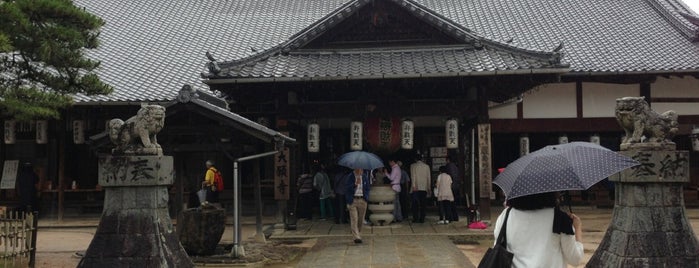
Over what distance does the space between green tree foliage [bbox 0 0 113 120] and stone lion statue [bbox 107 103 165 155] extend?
2.63 m

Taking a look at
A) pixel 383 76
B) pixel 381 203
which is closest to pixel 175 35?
pixel 383 76

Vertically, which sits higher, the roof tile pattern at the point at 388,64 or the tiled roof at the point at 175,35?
the tiled roof at the point at 175,35

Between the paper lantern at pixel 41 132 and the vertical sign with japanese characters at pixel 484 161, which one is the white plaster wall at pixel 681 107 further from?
the paper lantern at pixel 41 132

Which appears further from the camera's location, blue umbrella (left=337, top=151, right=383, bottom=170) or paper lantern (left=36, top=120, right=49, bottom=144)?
paper lantern (left=36, top=120, right=49, bottom=144)

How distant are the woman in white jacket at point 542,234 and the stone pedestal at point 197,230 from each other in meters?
6.61

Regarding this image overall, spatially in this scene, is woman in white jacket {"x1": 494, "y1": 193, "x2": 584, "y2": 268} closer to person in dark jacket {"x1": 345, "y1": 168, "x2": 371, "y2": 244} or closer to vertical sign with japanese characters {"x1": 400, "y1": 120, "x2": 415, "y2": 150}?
person in dark jacket {"x1": 345, "y1": 168, "x2": 371, "y2": 244}

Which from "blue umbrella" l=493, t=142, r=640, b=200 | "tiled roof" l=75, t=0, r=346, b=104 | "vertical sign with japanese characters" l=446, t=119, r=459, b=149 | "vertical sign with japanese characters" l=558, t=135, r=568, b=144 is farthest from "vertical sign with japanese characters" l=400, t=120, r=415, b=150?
"blue umbrella" l=493, t=142, r=640, b=200

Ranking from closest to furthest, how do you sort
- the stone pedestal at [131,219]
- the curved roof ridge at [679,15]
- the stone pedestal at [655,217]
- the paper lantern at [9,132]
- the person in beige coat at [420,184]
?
1. the stone pedestal at [655,217]
2. the stone pedestal at [131,219]
3. the person in beige coat at [420,184]
4. the paper lantern at [9,132]
5. the curved roof ridge at [679,15]

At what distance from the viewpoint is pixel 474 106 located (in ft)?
44.4

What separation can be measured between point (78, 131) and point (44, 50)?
7.87 m

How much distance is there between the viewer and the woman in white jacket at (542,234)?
4.07m

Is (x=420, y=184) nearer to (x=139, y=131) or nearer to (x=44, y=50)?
(x=139, y=131)

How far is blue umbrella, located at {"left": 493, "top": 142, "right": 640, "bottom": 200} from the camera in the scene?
4.03 meters

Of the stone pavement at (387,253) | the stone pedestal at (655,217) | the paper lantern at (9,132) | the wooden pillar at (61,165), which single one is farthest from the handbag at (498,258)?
the paper lantern at (9,132)
